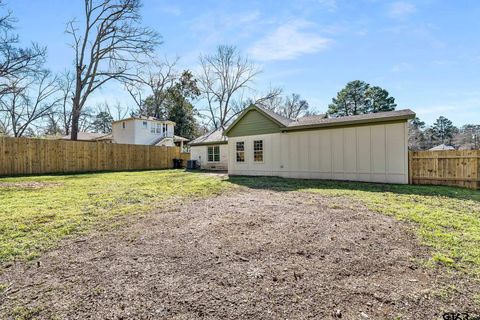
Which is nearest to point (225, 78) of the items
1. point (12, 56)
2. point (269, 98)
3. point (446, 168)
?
point (269, 98)

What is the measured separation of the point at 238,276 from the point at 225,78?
3347 cm

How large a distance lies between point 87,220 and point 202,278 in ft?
10.8

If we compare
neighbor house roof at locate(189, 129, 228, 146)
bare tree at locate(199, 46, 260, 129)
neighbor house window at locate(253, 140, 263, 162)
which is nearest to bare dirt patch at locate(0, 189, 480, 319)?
neighbor house window at locate(253, 140, 263, 162)

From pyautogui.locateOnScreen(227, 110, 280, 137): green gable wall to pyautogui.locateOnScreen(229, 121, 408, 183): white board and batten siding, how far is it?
295mm

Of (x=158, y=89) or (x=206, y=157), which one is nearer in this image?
(x=206, y=157)

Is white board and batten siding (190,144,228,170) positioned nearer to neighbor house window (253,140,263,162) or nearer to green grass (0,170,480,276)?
neighbor house window (253,140,263,162)

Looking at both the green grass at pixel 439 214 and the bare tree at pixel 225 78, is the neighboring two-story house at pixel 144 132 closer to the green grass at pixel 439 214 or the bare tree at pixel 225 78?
the bare tree at pixel 225 78

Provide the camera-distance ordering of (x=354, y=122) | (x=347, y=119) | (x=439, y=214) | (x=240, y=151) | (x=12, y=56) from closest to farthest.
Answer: (x=439, y=214), (x=354, y=122), (x=347, y=119), (x=240, y=151), (x=12, y=56)

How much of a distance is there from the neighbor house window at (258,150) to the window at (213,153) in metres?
5.35

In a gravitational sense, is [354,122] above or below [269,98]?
below

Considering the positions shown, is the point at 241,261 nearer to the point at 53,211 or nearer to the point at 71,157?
the point at 53,211

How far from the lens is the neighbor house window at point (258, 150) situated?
1334cm

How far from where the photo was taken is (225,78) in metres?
33.9

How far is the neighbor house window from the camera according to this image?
43.8ft
